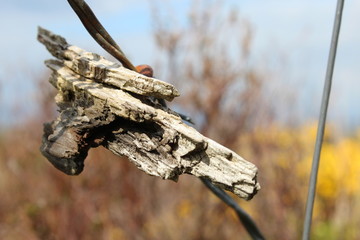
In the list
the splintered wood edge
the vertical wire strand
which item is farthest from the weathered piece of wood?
the vertical wire strand

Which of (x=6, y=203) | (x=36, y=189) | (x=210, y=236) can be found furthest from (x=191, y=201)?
(x=6, y=203)

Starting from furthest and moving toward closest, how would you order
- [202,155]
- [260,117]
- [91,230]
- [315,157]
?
[260,117]
[91,230]
[315,157]
[202,155]

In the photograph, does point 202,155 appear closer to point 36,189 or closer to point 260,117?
point 260,117

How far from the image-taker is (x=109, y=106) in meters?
0.67

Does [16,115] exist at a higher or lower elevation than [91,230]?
higher

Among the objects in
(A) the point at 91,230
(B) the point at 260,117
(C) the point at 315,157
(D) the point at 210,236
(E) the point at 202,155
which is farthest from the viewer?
(B) the point at 260,117

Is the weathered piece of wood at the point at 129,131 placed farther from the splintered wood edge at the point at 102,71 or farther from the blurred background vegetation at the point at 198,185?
the blurred background vegetation at the point at 198,185

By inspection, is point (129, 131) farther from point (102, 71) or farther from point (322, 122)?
point (322, 122)

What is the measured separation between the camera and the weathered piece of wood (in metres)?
0.61

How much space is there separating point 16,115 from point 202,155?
4.62 metres

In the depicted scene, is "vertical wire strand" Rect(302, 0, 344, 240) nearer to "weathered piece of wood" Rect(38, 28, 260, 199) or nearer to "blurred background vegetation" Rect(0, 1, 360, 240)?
"weathered piece of wood" Rect(38, 28, 260, 199)

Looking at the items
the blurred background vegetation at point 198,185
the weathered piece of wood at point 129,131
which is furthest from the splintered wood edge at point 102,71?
the blurred background vegetation at point 198,185

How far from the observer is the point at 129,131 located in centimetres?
67

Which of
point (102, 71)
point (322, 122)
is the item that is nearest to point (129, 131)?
point (102, 71)
